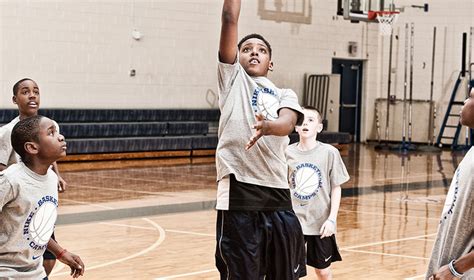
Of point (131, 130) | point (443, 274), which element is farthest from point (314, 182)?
point (131, 130)

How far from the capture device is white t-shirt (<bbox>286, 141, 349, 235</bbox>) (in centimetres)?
570

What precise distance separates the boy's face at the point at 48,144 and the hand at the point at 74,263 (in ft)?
1.47

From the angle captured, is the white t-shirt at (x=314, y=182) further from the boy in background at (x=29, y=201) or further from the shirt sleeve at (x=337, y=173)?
the boy in background at (x=29, y=201)

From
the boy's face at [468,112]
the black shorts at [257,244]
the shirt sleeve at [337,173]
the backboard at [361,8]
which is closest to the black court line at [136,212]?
the shirt sleeve at [337,173]

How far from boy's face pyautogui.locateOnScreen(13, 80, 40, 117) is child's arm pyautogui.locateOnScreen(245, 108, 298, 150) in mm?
2116

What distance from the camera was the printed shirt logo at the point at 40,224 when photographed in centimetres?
378

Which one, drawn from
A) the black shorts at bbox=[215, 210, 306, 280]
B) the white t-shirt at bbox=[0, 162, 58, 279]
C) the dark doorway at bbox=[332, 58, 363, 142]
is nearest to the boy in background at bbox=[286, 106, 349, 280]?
the black shorts at bbox=[215, 210, 306, 280]

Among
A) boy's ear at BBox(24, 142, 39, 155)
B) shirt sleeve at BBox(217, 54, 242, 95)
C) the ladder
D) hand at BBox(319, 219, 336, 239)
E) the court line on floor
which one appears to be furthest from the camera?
the ladder

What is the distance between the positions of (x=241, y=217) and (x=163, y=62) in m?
14.8

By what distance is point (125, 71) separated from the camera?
18.0 m

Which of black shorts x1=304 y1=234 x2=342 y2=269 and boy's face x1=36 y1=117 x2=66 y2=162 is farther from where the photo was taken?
black shorts x1=304 y1=234 x2=342 y2=269

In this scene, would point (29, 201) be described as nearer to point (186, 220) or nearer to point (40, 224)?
point (40, 224)

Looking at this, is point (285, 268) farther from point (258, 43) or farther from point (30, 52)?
point (30, 52)

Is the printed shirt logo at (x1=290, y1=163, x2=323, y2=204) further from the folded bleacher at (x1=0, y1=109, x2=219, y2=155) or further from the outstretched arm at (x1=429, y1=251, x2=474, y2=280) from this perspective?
the folded bleacher at (x1=0, y1=109, x2=219, y2=155)
